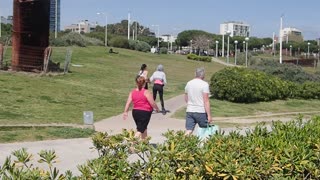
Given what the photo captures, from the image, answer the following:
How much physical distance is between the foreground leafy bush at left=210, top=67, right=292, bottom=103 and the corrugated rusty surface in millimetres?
8377

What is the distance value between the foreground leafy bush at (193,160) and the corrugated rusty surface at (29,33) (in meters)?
20.4

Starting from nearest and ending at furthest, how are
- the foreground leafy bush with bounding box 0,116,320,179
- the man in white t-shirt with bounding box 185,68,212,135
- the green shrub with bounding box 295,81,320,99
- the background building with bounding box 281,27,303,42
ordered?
the foreground leafy bush with bounding box 0,116,320,179 < the man in white t-shirt with bounding box 185,68,212,135 < the green shrub with bounding box 295,81,320,99 < the background building with bounding box 281,27,303,42

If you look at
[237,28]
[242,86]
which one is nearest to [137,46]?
[242,86]

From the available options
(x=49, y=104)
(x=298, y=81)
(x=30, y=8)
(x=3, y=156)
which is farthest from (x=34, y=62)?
(x=3, y=156)

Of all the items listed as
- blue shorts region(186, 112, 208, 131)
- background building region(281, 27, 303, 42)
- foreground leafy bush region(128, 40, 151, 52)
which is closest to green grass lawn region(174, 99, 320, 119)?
blue shorts region(186, 112, 208, 131)

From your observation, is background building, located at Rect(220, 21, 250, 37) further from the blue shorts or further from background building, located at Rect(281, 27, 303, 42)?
the blue shorts

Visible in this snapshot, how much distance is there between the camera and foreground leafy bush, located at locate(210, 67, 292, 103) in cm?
2184

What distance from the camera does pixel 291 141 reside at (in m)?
5.38

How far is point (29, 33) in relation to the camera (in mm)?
24812

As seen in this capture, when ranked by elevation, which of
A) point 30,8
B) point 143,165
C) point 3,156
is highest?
point 30,8

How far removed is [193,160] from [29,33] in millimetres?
21596

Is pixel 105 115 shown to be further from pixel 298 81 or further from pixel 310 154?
pixel 298 81

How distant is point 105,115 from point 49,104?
2.32 m

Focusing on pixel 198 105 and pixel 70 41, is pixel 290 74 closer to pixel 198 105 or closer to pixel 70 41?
pixel 198 105
